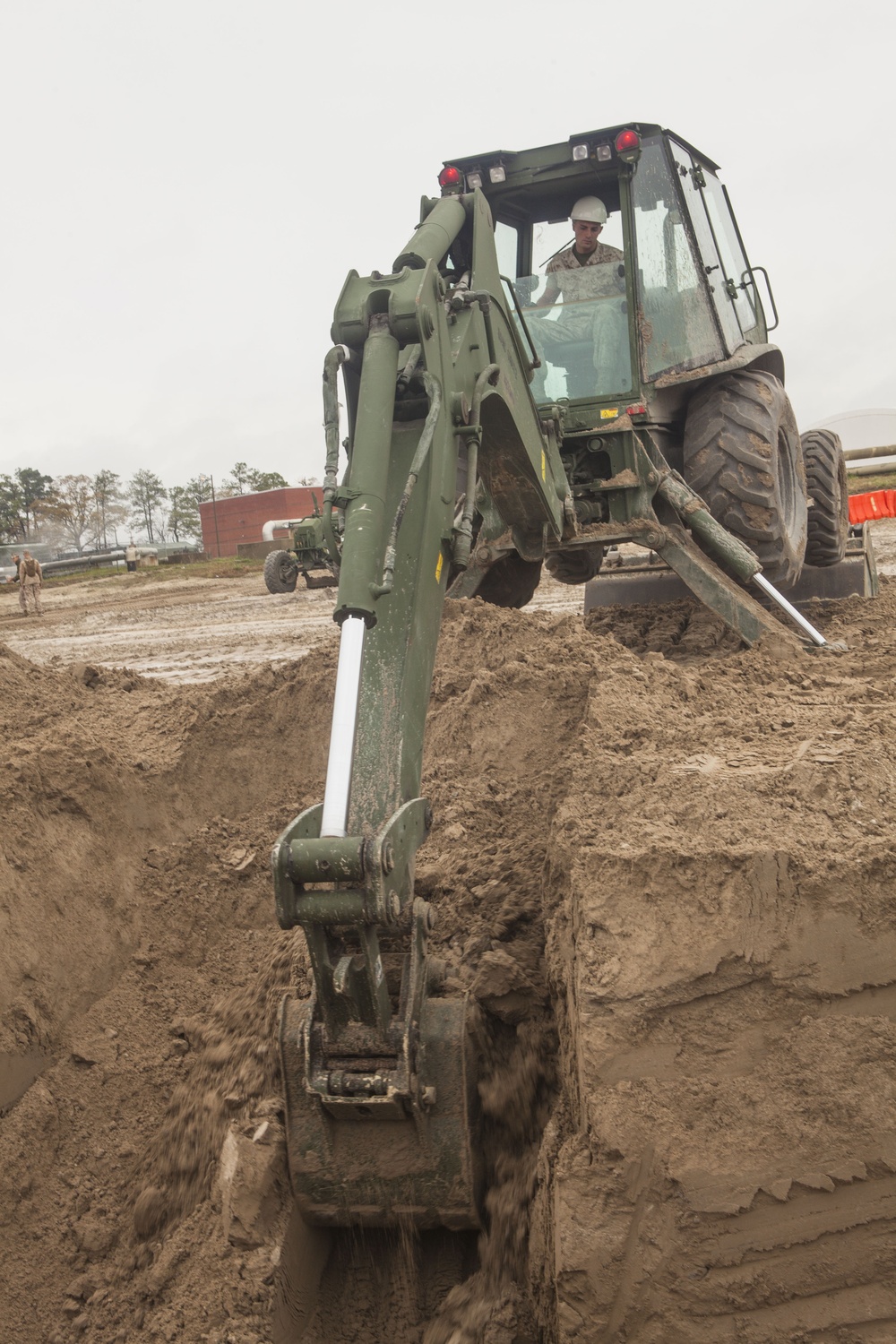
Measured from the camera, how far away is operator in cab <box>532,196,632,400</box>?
17.2 ft

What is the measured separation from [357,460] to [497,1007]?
1.34 metres

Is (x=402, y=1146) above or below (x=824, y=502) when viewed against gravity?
below

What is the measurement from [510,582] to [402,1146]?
3.91 meters

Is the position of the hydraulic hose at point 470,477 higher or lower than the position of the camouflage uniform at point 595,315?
lower

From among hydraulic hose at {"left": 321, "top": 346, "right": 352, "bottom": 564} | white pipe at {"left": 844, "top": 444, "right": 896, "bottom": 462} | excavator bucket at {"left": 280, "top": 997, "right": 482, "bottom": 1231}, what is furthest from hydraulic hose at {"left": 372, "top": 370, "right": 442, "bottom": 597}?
white pipe at {"left": 844, "top": 444, "right": 896, "bottom": 462}

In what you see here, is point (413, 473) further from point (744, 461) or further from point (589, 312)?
point (589, 312)

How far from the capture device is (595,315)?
5.29 meters

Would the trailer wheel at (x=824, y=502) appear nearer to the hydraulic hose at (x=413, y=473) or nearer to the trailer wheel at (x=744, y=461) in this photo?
the trailer wheel at (x=744, y=461)

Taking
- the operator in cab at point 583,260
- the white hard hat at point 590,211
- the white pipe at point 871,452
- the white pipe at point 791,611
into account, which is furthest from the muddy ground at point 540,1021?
the white pipe at point 871,452

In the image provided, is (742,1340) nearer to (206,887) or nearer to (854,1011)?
(854,1011)

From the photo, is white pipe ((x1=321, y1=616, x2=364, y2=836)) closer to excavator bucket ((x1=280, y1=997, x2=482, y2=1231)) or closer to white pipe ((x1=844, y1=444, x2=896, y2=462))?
excavator bucket ((x1=280, y1=997, x2=482, y2=1231))

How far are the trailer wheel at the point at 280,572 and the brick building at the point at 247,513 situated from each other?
2970 centimetres

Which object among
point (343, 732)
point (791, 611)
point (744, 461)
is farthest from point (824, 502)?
point (343, 732)

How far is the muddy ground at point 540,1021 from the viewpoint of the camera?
2002mm
